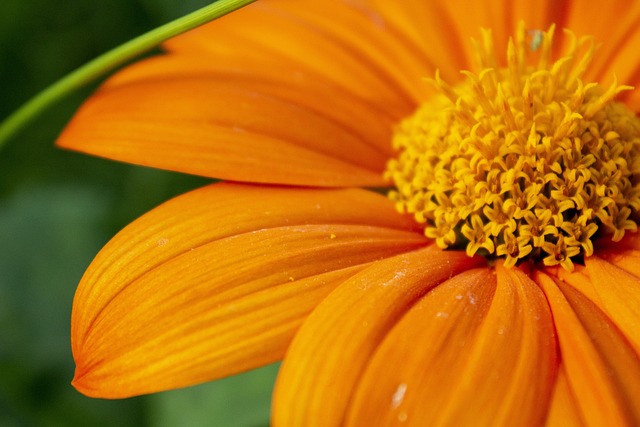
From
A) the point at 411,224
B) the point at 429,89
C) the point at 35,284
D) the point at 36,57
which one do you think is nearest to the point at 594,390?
the point at 411,224

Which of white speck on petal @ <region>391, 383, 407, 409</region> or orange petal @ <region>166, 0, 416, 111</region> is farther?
orange petal @ <region>166, 0, 416, 111</region>

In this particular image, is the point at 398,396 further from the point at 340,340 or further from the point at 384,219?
the point at 384,219

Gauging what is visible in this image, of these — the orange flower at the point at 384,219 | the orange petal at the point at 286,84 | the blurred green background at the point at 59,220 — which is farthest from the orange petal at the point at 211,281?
the blurred green background at the point at 59,220

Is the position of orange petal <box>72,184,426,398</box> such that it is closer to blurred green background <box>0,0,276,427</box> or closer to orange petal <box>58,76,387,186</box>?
orange petal <box>58,76,387,186</box>

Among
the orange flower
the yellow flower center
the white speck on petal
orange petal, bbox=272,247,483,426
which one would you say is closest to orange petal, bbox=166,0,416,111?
the orange flower

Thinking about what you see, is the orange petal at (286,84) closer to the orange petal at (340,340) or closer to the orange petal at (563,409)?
the orange petal at (340,340)
